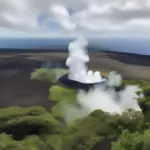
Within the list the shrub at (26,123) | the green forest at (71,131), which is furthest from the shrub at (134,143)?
the shrub at (26,123)

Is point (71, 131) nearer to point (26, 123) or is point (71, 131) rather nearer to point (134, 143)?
point (26, 123)

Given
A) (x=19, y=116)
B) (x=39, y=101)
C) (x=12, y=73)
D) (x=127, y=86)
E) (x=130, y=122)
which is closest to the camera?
(x=130, y=122)

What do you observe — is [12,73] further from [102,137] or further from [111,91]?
[102,137]

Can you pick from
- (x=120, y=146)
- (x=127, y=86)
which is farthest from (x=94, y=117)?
(x=127, y=86)

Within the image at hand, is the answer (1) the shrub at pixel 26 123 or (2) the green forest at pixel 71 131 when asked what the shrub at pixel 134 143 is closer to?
(2) the green forest at pixel 71 131

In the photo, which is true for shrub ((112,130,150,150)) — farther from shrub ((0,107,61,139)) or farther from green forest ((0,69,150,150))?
shrub ((0,107,61,139))

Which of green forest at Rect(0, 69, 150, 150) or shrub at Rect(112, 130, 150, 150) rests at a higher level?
shrub at Rect(112, 130, 150, 150)

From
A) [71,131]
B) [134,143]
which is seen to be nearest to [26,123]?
[71,131]

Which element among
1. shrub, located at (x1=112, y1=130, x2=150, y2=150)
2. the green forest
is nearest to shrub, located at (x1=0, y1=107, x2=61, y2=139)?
the green forest
